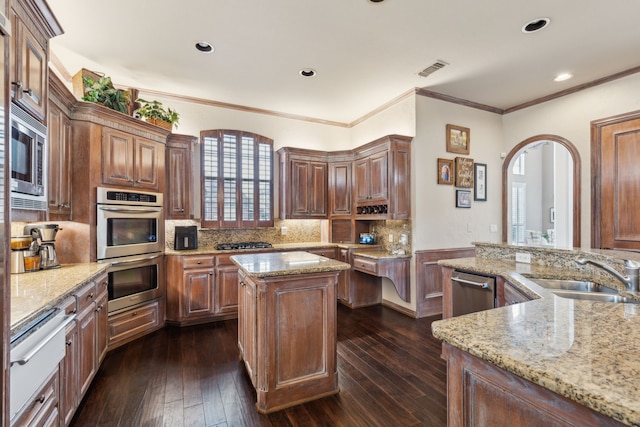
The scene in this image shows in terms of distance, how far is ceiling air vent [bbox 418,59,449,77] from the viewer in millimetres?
3338

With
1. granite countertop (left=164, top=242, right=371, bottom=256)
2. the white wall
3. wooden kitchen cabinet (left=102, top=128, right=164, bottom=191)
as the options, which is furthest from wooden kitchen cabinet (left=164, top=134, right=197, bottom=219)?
the white wall

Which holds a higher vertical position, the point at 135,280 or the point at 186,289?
the point at 135,280

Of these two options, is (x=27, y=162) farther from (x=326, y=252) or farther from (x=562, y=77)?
(x=562, y=77)

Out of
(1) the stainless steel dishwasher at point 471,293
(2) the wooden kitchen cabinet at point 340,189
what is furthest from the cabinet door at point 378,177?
(1) the stainless steel dishwasher at point 471,293

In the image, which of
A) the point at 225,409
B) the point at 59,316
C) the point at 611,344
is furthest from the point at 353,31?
the point at 225,409

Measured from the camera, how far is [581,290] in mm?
2082

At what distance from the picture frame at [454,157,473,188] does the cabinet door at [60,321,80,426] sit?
14.7 ft

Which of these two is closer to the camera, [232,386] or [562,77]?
[232,386]

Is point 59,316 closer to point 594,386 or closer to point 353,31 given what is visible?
point 594,386

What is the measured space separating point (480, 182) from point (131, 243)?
15.5ft

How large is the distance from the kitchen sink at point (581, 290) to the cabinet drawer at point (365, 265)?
198 centimetres

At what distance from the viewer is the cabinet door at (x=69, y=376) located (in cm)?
179

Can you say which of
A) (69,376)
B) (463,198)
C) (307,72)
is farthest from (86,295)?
(463,198)

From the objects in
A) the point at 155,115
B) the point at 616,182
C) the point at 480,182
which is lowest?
the point at 616,182
